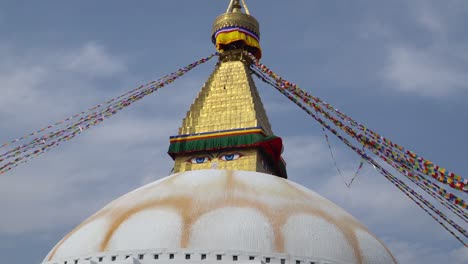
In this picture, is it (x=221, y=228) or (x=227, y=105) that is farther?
(x=227, y=105)

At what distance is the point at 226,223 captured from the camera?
859 cm

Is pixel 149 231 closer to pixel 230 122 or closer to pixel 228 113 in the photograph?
pixel 230 122

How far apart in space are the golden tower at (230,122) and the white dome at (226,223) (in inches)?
102

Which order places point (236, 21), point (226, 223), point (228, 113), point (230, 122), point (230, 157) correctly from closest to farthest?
point (226, 223) → point (230, 157) → point (230, 122) → point (228, 113) → point (236, 21)

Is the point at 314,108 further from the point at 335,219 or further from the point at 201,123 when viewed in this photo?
the point at 335,219

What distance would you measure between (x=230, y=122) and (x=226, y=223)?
4810 millimetres

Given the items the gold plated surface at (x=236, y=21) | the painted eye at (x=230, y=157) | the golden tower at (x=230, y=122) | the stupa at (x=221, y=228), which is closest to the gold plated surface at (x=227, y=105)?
the golden tower at (x=230, y=122)

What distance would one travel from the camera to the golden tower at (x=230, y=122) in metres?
12.7

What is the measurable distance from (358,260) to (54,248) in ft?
15.3

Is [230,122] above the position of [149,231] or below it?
above

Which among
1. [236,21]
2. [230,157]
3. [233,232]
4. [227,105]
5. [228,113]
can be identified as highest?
[236,21]

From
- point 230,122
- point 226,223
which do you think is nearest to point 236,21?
point 230,122

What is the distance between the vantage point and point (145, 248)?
27.9 feet

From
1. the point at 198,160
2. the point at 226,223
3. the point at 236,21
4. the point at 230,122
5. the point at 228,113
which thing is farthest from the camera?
the point at 236,21
